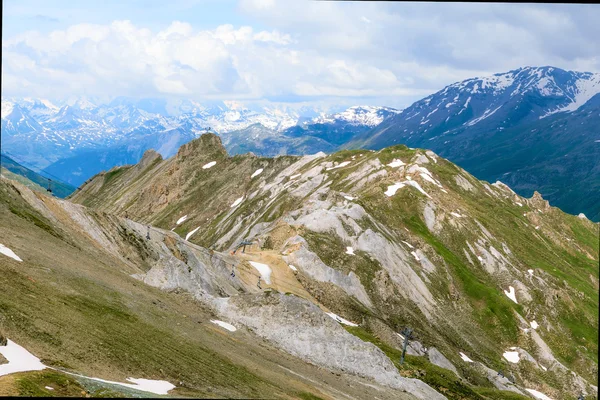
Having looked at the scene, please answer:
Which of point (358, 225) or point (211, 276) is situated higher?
point (358, 225)

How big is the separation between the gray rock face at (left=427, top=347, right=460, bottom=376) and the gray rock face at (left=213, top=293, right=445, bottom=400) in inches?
1270

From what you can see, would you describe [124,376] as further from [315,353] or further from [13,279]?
[315,353]

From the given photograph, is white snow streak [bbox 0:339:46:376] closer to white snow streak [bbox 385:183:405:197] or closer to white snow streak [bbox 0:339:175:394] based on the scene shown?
white snow streak [bbox 0:339:175:394]

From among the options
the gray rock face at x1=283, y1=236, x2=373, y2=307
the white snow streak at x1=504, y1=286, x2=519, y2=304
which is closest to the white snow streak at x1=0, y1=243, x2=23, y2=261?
the gray rock face at x1=283, y1=236, x2=373, y2=307

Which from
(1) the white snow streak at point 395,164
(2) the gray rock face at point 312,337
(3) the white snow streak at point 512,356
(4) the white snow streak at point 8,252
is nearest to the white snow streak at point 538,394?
(3) the white snow streak at point 512,356

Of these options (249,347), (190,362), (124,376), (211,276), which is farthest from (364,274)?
(124,376)

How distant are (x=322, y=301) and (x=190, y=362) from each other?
59.0m

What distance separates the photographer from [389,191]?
540 ft

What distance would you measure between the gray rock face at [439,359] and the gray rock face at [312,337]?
32263mm

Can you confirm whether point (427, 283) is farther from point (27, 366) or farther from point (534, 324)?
point (27, 366)

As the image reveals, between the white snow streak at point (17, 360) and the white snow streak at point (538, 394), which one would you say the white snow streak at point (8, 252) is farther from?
the white snow streak at point (538, 394)

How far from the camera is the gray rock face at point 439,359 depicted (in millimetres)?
97075

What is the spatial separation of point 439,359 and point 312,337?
4501cm

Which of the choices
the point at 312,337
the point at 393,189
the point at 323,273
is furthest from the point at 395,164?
the point at 312,337
